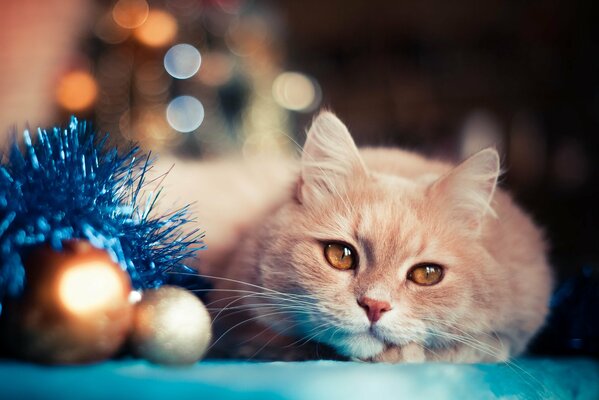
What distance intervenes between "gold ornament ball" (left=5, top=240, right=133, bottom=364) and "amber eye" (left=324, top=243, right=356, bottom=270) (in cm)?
35

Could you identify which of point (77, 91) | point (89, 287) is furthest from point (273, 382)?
point (77, 91)

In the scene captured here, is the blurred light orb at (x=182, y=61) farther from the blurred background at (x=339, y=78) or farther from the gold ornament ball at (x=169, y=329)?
the gold ornament ball at (x=169, y=329)

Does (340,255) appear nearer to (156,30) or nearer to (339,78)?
(156,30)

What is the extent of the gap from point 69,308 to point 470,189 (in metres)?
0.67

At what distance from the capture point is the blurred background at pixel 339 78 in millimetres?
2229

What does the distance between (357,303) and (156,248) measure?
1.06 ft

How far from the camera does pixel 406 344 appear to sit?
0.86m

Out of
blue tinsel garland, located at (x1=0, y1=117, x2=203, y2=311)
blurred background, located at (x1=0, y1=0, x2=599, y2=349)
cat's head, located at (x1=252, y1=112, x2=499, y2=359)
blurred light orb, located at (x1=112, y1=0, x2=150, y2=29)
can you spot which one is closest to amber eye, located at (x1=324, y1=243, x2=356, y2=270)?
cat's head, located at (x1=252, y1=112, x2=499, y2=359)

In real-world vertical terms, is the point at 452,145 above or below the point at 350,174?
above

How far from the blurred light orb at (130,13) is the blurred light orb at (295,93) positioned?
2.34ft

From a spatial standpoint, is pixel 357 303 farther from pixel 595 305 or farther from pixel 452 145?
pixel 452 145

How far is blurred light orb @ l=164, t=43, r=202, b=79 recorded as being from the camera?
7.29 feet

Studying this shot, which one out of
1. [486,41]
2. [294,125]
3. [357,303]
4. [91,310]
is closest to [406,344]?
[357,303]

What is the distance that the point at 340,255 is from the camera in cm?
93
